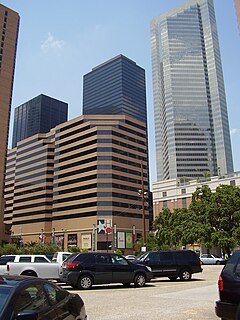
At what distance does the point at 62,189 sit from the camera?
105688 mm

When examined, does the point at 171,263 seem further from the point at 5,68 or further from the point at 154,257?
the point at 5,68

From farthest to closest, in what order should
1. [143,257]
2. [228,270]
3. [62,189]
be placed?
[62,189], [143,257], [228,270]

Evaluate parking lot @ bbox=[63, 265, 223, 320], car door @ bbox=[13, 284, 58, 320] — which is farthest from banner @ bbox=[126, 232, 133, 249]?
car door @ bbox=[13, 284, 58, 320]

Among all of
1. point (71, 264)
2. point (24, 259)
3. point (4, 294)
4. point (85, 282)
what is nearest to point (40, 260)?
point (24, 259)

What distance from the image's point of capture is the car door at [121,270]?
49.2 feet

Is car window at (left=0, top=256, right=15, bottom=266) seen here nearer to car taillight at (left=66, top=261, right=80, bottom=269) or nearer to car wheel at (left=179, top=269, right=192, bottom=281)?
car taillight at (left=66, top=261, right=80, bottom=269)

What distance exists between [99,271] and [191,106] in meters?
172

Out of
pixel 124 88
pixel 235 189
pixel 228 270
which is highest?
pixel 124 88

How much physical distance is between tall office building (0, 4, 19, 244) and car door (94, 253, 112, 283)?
244 feet

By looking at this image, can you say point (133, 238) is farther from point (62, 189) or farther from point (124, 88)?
point (124, 88)

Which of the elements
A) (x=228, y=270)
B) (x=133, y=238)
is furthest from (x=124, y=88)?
(x=228, y=270)

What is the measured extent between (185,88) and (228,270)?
183449 mm

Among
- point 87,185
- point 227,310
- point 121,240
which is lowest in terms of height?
point 227,310

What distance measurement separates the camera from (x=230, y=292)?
20.0ft
